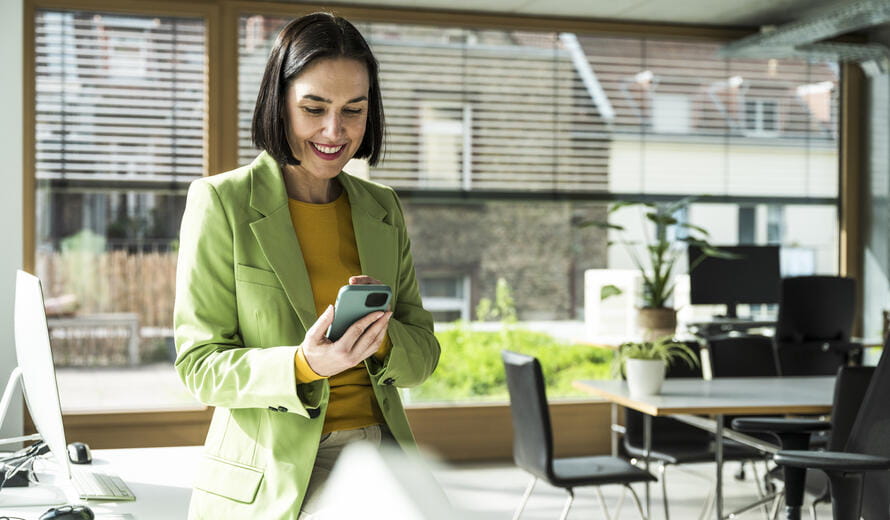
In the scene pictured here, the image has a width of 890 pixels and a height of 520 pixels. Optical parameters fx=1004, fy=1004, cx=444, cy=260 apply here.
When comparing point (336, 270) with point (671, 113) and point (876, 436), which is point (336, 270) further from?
point (671, 113)

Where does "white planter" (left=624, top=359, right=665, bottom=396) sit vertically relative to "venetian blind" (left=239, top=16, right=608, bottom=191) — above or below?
below

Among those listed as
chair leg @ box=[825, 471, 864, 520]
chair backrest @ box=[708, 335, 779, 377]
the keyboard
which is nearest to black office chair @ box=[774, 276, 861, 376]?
chair backrest @ box=[708, 335, 779, 377]

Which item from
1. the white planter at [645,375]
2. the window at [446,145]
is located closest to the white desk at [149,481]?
the white planter at [645,375]

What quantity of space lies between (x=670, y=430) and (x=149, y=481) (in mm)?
3088

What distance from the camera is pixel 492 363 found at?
6.39 meters

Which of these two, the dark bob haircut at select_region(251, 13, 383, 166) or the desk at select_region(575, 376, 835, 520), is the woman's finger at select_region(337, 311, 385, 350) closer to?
the dark bob haircut at select_region(251, 13, 383, 166)

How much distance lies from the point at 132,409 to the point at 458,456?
200cm

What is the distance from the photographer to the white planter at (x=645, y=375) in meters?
3.96

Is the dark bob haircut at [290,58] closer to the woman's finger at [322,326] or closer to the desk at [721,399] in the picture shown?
the woman's finger at [322,326]

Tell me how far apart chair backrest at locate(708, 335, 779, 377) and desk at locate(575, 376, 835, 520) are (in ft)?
1.31

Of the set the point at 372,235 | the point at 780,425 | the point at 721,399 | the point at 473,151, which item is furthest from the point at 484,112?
the point at 372,235

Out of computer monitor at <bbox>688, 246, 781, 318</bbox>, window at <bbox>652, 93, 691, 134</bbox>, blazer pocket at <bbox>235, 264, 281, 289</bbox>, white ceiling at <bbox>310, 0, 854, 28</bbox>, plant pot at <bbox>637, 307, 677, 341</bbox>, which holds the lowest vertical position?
plant pot at <bbox>637, 307, 677, 341</bbox>

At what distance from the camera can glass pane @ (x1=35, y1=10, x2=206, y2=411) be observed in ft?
18.8

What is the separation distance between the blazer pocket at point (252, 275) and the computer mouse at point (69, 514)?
0.53 meters
